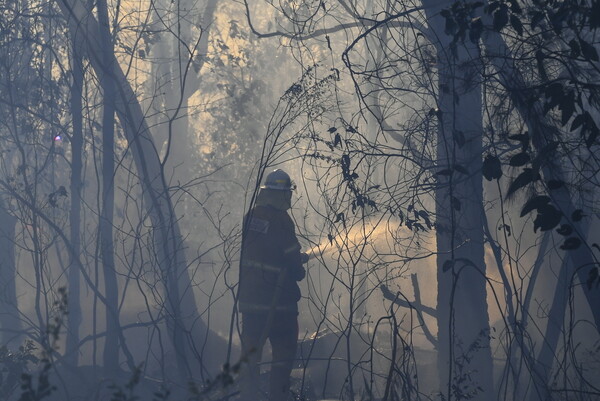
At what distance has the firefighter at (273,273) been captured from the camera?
6242mm

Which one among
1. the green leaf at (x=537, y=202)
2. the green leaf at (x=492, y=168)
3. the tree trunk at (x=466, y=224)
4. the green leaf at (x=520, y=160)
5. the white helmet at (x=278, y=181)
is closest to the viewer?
the green leaf at (x=537, y=202)

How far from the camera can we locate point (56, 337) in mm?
2174

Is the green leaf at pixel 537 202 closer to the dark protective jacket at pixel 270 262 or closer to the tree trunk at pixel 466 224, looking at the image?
the tree trunk at pixel 466 224

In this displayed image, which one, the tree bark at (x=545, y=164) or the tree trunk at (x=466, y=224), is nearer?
the tree bark at (x=545, y=164)

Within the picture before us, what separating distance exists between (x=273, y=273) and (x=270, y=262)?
101 millimetres

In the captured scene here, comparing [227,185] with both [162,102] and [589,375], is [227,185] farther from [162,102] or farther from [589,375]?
[589,375]

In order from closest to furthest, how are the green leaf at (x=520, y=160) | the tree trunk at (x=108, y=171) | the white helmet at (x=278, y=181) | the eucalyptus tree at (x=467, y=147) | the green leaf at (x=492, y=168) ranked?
the green leaf at (x=520, y=160)
the green leaf at (x=492, y=168)
the eucalyptus tree at (x=467, y=147)
the white helmet at (x=278, y=181)
the tree trunk at (x=108, y=171)

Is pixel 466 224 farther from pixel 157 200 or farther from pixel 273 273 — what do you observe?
pixel 157 200

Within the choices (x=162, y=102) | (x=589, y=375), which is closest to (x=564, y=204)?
(x=589, y=375)

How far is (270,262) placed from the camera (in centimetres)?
629

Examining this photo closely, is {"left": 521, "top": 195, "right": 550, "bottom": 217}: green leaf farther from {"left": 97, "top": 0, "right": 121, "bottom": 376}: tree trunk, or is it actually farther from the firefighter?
{"left": 97, "top": 0, "right": 121, "bottom": 376}: tree trunk

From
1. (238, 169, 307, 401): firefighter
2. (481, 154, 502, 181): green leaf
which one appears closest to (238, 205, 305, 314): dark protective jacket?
(238, 169, 307, 401): firefighter

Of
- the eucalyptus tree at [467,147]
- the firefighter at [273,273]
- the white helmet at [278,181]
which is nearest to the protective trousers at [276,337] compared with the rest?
the firefighter at [273,273]

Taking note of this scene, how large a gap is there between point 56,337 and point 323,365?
591 centimetres
